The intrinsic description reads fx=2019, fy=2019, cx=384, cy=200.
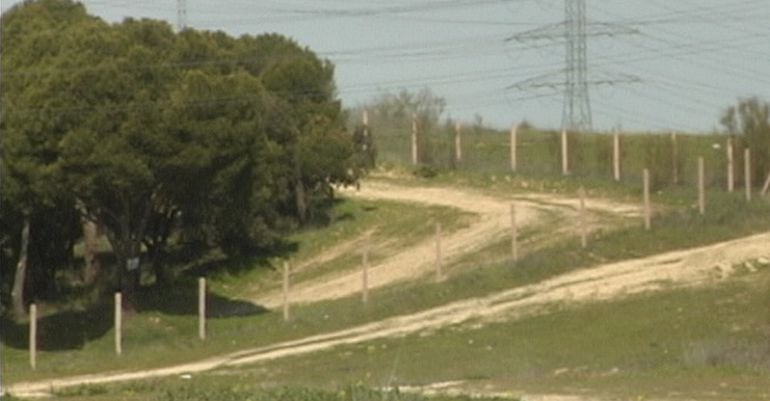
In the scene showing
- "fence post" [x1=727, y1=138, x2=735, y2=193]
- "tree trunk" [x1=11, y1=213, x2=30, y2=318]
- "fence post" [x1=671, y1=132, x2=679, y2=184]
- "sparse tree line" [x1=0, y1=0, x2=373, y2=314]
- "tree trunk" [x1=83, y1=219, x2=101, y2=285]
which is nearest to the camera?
"sparse tree line" [x1=0, y1=0, x2=373, y2=314]

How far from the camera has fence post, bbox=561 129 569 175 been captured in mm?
69938

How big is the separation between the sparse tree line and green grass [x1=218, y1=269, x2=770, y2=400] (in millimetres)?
9503

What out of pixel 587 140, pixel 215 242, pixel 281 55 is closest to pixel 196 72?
pixel 215 242

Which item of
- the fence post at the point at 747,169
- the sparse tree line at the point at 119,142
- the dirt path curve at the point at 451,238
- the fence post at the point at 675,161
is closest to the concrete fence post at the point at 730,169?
the fence post at the point at 747,169

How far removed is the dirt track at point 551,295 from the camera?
4122cm

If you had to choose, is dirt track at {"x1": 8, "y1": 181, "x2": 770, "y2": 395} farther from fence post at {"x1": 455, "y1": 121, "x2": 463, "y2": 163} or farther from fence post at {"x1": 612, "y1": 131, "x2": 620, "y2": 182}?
fence post at {"x1": 455, "y1": 121, "x2": 463, "y2": 163}

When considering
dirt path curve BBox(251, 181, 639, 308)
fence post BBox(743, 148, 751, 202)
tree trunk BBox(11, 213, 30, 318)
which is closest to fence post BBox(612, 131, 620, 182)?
dirt path curve BBox(251, 181, 639, 308)

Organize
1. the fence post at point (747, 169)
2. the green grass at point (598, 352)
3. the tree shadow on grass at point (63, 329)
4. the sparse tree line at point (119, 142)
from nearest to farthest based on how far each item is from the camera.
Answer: the green grass at point (598, 352)
the sparse tree line at point (119, 142)
the tree shadow on grass at point (63, 329)
the fence post at point (747, 169)

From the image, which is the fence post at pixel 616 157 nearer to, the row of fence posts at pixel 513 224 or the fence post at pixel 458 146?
the row of fence posts at pixel 513 224

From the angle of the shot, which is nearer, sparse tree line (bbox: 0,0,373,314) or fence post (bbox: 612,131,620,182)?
sparse tree line (bbox: 0,0,373,314)

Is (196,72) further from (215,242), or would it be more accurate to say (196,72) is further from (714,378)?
(714,378)

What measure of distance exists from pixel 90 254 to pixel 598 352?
2385 cm

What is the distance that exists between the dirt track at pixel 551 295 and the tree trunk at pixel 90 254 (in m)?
15.2

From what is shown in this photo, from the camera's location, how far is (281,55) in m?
67.7
